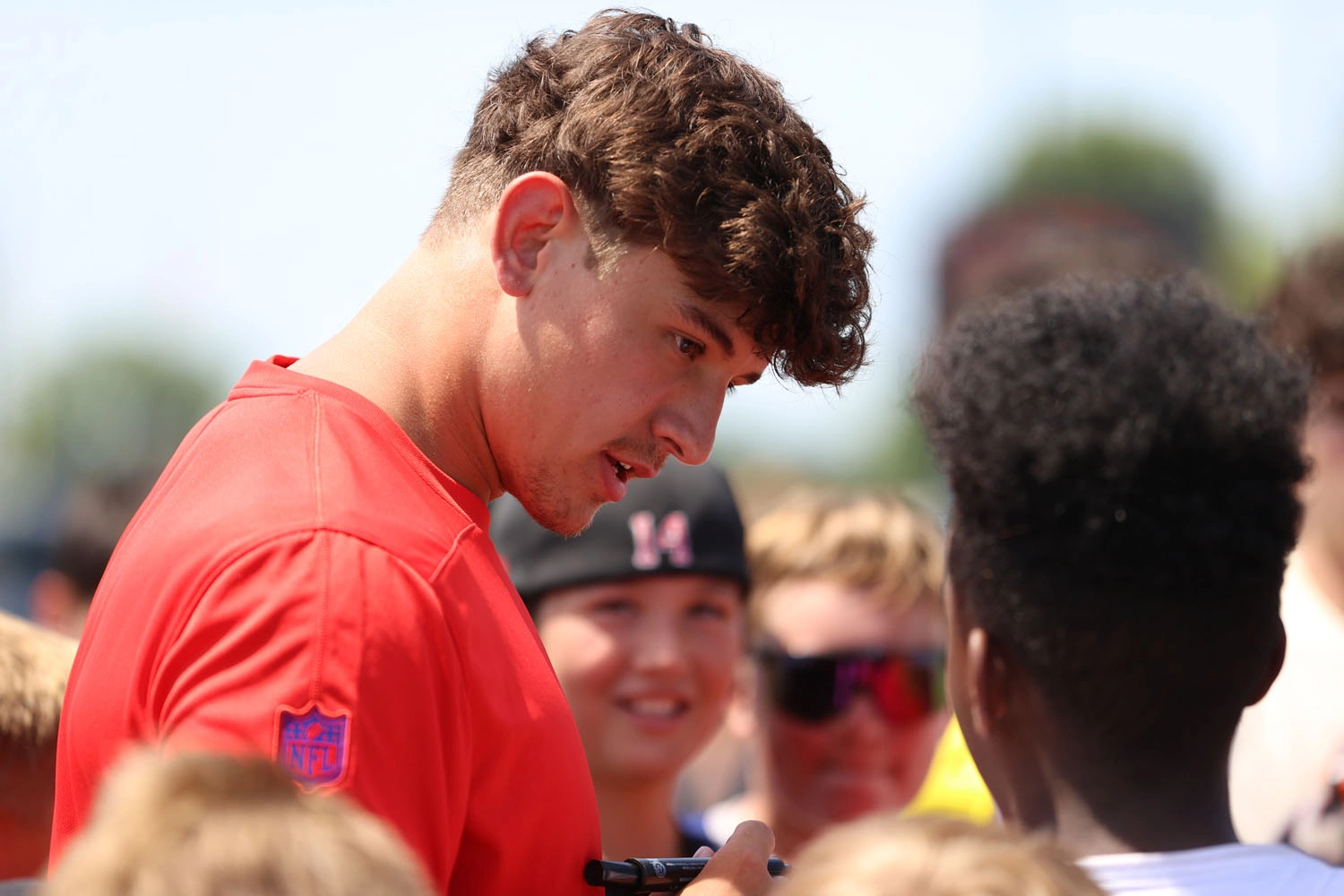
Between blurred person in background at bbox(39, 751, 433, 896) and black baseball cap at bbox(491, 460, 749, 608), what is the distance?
2.78 meters

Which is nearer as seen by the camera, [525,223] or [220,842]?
[220,842]

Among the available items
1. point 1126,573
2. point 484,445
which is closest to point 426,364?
point 484,445

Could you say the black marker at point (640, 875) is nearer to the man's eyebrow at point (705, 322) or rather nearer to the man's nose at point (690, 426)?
the man's nose at point (690, 426)

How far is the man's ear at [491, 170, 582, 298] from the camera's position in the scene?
2.31 m

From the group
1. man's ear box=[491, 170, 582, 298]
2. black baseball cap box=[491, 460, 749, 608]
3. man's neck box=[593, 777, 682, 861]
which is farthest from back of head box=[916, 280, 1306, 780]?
man's neck box=[593, 777, 682, 861]

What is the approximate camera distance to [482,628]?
204 cm

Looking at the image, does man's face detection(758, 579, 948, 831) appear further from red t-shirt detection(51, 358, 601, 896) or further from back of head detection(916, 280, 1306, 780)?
red t-shirt detection(51, 358, 601, 896)

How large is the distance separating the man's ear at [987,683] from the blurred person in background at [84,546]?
414 centimetres

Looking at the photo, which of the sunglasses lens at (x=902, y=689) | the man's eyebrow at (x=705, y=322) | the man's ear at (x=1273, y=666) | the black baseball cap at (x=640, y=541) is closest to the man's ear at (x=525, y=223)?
the man's eyebrow at (x=705, y=322)

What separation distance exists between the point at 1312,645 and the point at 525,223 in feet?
7.88

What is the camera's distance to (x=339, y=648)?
1.83 meters

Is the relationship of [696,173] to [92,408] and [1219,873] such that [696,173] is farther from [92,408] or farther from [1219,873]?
[92,408]

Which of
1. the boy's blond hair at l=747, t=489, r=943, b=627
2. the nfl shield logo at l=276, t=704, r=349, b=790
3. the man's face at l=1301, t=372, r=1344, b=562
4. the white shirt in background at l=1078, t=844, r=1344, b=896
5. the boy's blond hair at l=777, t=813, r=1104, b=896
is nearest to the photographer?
the boy's blond hair at l=777, t=813, r=1104, b=896

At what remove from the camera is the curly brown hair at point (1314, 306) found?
4.12m
